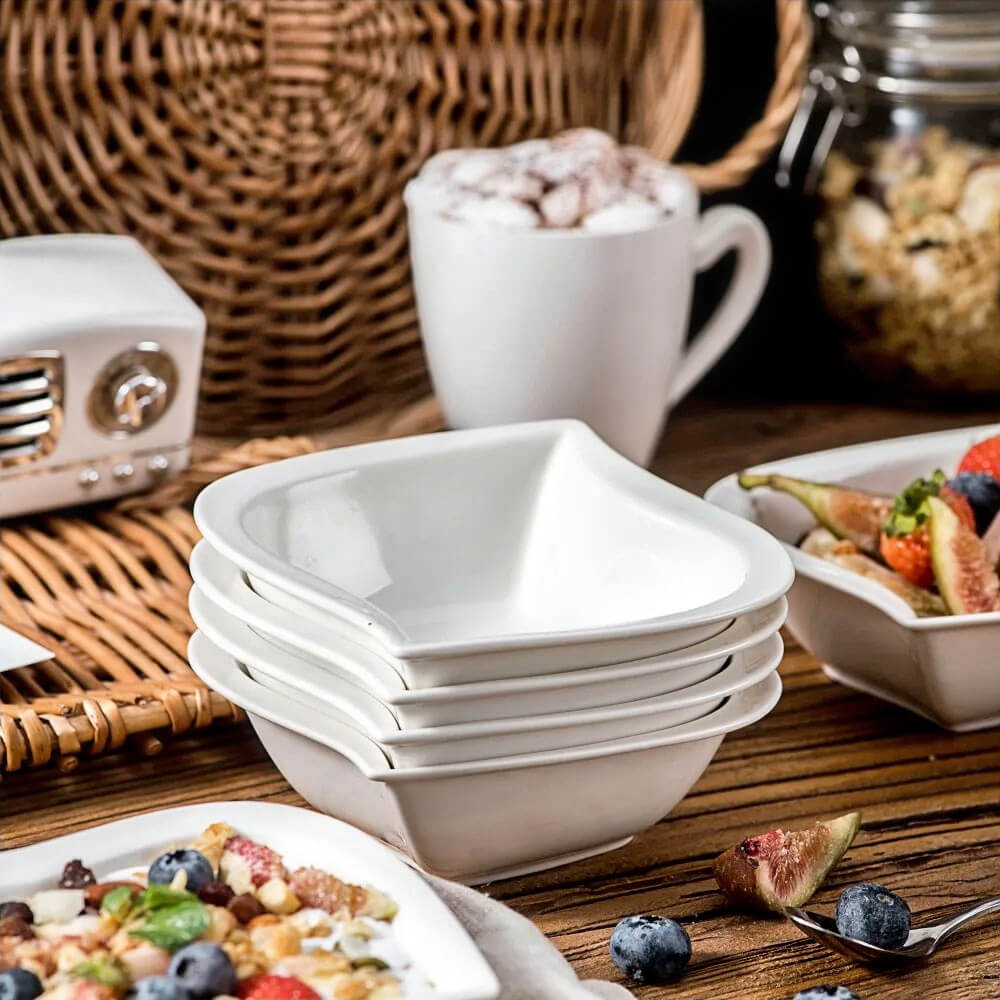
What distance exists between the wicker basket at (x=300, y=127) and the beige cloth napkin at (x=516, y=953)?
0.65 meters

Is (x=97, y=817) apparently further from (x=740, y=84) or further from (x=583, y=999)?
(x=740, y=84)

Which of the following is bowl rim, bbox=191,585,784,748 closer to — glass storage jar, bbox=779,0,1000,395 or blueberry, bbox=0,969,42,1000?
blueberry, bbox=0,969,42,1000

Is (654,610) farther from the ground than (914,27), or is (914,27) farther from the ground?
(914,27)

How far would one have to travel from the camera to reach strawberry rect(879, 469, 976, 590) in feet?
2.87

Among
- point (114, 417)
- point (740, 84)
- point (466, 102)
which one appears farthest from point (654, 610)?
point (740, 84)

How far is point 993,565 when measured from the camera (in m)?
0.87

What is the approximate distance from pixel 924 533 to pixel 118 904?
1.60 ft

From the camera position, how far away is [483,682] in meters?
0.65

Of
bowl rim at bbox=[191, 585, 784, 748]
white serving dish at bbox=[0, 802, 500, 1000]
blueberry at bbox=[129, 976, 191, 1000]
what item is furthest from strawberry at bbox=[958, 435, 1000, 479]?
blueberry at bbox=[129, 976, 191, 1000]

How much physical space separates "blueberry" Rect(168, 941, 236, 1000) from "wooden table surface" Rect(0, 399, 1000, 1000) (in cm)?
18

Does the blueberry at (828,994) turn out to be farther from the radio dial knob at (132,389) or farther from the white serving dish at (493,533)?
the radio dial knob at (132,389)

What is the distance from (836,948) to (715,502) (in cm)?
31

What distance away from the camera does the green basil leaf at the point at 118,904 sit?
592 millimetres

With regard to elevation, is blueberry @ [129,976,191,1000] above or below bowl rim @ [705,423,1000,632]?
below
